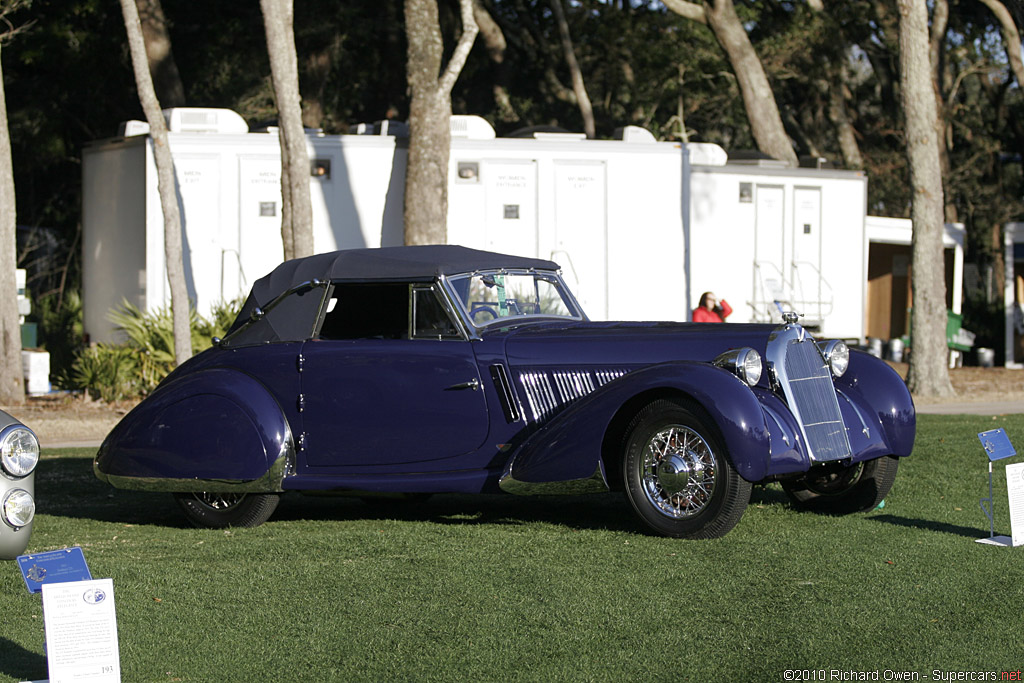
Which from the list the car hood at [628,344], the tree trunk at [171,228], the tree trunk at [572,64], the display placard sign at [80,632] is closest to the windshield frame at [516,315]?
the car hood at [628,344]

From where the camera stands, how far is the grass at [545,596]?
464cm

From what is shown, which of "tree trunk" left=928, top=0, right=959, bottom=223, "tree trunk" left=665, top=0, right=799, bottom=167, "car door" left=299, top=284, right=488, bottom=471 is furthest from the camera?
"tree trunk" left=928, top=0, right=959, bottom=223

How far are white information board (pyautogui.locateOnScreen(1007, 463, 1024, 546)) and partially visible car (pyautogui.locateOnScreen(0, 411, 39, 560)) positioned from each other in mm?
4917

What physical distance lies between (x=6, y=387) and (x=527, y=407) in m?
11.7

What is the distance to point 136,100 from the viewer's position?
2609 centimetres

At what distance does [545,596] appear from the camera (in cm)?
556

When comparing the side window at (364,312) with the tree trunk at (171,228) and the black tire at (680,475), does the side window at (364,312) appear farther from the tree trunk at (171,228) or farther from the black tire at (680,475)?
the tree trunk at (171,228)

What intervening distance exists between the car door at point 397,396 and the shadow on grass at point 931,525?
2.48 meters

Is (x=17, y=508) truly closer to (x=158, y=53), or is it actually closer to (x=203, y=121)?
(x=203, y=121)

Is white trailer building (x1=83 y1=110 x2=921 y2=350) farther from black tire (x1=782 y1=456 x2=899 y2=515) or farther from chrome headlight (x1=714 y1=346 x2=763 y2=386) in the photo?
chrome headlight (x1=714 y1=346 x2=763 y2=386)

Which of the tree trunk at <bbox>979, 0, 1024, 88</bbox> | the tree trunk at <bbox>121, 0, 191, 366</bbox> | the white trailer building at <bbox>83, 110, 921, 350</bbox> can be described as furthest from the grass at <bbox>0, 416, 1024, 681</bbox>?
the tree trunk at <bbox>979, 0, 1024, 88</bbox>

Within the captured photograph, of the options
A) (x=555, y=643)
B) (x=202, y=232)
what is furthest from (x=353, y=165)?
(x=555, y=643)

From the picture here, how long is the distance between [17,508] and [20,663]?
142 cm

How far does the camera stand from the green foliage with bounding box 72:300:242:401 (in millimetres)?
16094
